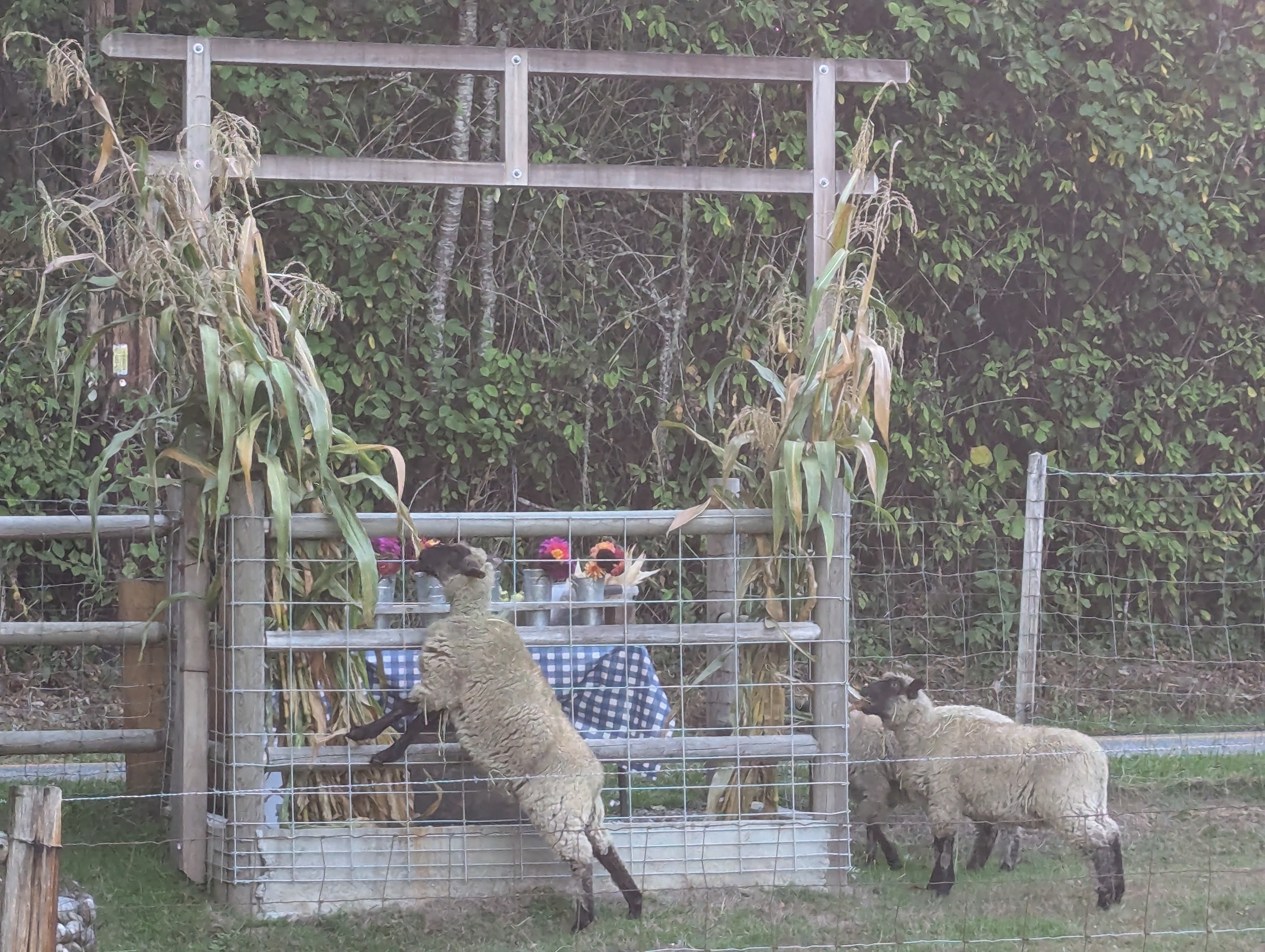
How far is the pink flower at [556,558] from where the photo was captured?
571 cm

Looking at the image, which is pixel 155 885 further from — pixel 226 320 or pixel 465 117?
pixel 465 117

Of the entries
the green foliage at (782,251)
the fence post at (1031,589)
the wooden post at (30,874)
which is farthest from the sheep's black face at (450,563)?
the green foliage at (782,251)

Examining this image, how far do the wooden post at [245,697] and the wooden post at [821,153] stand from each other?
2.34 meters

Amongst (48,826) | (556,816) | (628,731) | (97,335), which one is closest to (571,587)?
(628,731)

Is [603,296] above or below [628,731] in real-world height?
above

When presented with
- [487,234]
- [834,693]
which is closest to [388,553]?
[834,693]

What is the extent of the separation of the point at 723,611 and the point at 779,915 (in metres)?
1.62

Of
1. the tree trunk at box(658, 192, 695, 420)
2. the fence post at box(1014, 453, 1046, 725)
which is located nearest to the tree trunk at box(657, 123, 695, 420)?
the tree trunk at box(658, 192, 695, 420)

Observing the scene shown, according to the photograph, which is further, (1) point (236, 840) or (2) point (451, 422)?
(2) point (451, 422)

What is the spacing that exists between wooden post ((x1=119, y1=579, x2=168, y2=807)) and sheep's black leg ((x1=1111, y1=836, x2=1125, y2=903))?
12.7ft

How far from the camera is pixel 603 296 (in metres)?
9.37

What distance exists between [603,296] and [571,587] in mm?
4405

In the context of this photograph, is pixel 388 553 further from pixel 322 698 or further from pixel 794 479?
pixel 794 479

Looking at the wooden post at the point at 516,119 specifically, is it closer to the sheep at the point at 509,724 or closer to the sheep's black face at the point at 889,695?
the sheep at the point at 509,724
